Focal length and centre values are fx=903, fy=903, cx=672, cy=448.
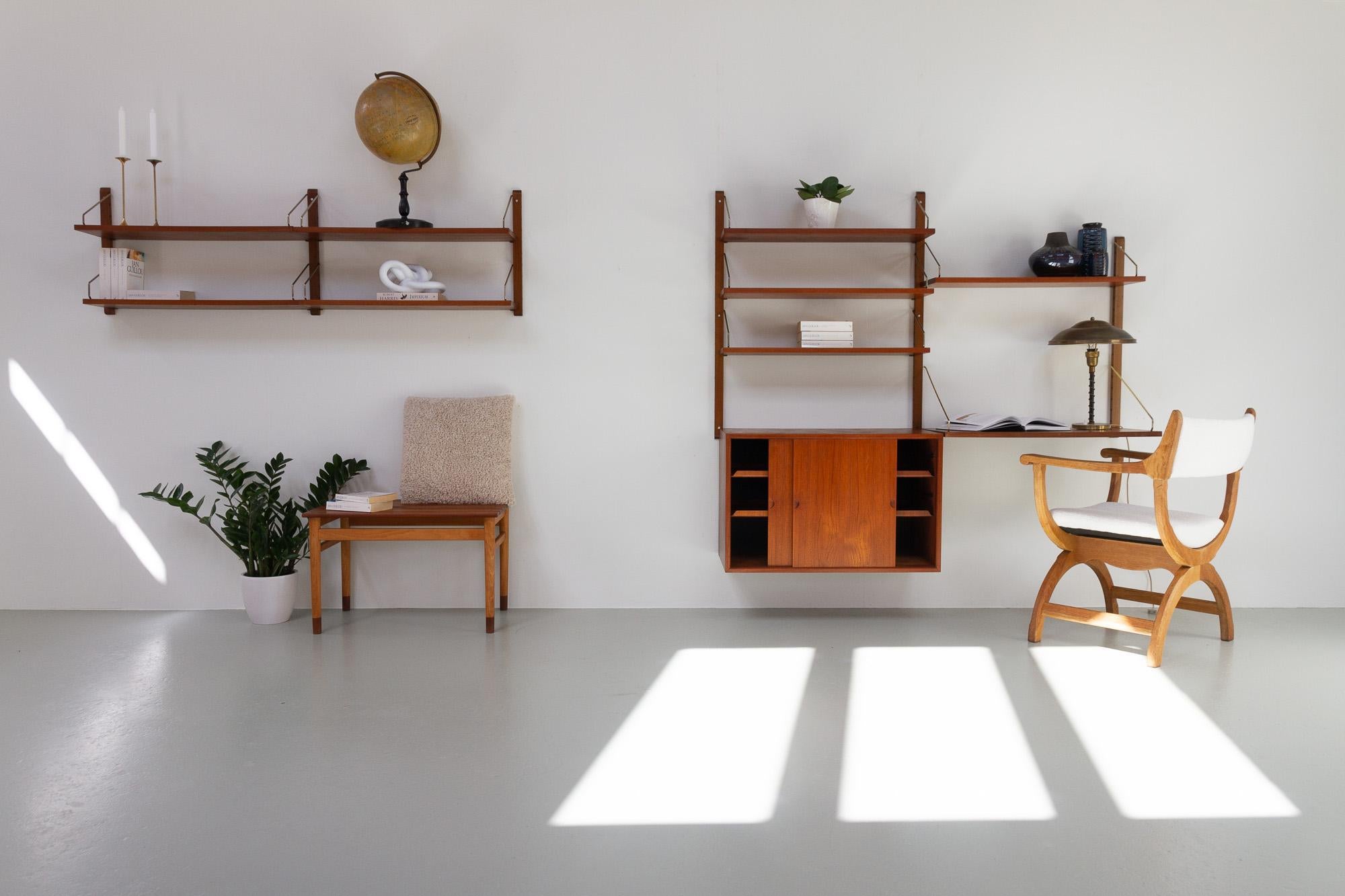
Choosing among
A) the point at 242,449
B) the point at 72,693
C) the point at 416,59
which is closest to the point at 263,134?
the point at 416,59

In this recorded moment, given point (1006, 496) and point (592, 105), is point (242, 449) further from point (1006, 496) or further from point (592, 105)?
point (1006, 496)

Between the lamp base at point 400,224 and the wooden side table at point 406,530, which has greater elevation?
the lamp base at point 400,224

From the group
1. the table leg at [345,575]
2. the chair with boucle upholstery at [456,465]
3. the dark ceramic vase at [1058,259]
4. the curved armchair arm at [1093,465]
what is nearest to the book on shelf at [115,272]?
the chair with boucle upholstery at [456,465]

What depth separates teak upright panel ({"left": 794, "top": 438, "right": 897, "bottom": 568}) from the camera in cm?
354

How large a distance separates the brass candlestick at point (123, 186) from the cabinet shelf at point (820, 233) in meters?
2.43

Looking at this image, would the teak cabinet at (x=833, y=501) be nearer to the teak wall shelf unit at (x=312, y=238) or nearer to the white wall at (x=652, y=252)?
the white wall at (x=652, y=252)

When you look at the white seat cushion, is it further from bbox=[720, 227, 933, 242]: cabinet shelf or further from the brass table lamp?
bbox=[720, 227, 933, 242]: cabinet shelf

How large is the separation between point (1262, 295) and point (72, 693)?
4.89 metres

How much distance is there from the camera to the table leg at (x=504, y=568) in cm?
392

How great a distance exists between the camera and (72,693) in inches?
113

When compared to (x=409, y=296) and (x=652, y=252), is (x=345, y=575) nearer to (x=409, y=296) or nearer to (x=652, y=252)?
(x=409, y=296)

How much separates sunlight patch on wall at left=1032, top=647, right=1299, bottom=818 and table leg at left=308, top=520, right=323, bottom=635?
270 centimetres

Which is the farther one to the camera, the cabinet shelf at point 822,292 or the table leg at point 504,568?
the table leg at point 504,568

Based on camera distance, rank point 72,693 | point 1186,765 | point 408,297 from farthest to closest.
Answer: point 408,297 < point 72,693 < point 1186,765
